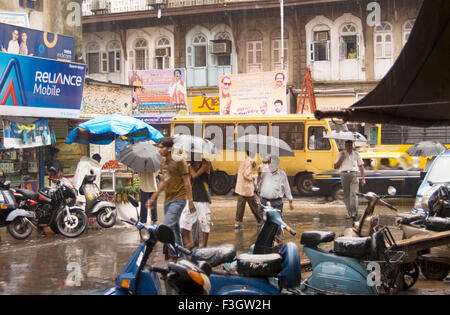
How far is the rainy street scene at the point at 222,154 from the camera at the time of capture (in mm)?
5344

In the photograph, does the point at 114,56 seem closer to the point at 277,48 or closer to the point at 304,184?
the point at 277,48

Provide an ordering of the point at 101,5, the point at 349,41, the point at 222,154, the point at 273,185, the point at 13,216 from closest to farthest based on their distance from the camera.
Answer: the point at 273,185 → the point at 13,216 → the point at 222,154 → the point at 349,41 → the point at 101,5

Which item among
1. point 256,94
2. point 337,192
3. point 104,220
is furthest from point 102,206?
point 256,94

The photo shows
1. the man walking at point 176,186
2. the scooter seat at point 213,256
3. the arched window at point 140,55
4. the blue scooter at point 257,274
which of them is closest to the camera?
the blue scooter at point 257,274

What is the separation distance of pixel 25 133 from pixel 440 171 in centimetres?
852

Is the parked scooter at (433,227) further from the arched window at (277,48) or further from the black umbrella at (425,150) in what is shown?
the arched window at (277,48)

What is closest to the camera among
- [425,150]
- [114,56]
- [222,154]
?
[425,150]

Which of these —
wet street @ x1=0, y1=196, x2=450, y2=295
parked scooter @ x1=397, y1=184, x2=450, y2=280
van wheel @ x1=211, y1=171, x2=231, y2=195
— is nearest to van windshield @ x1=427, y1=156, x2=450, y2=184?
wet street @ x1=0, y1=196, x2=450, y2=295

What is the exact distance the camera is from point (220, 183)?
61.8 feet

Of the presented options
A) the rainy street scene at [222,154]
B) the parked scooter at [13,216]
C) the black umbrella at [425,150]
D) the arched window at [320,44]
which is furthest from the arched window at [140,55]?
the parked scooter at [13,216]

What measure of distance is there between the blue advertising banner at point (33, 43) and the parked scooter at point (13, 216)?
3.90 metres

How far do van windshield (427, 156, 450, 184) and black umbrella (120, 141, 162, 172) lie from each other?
5052 mm

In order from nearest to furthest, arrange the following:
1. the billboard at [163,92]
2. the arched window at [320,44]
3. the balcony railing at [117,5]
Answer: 1. the billboard at [163,92]
2. the arched window at [320,44]
3. the balcony railing at [117,5]

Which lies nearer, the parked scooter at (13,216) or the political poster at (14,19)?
the parked scooter at (13,216)
